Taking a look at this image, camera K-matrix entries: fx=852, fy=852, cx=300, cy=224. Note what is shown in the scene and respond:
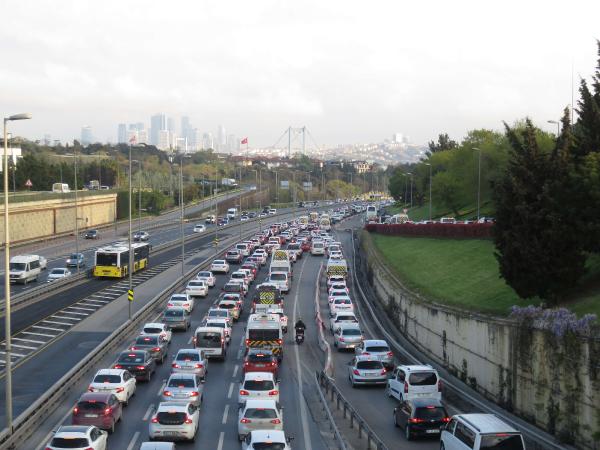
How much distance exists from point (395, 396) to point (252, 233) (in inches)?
3239

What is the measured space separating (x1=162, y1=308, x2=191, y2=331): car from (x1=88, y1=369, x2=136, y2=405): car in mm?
15689

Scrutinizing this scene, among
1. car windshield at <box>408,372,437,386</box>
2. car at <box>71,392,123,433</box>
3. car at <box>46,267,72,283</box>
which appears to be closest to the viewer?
car at <box>71,392,123,433</box>

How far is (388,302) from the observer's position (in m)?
51.5

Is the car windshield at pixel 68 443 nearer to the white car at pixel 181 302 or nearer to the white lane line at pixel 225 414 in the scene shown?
A: the white lane line at pixel 225 414

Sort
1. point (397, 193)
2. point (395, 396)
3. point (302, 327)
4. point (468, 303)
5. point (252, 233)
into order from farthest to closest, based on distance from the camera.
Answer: point (397, 193), point (252, 233), point (302, 327), point (468, 303), point (395, 396)

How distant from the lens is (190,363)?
106ft

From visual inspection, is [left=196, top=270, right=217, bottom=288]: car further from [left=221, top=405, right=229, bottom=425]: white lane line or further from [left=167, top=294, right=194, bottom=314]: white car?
[left=221, top=405, right=229, bottom=425]: white lane line

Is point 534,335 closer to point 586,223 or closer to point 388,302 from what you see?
point 586,223

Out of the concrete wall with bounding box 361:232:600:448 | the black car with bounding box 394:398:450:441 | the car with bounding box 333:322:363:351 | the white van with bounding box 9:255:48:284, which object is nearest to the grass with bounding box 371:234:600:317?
the concrete wall with bounding box 361:232:600:448

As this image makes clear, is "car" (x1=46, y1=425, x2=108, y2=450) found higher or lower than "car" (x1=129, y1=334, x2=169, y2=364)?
higher

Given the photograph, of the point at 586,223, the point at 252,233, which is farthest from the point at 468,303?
the point at 252,233

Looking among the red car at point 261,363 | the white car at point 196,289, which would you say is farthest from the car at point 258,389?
the white car at point 196,289

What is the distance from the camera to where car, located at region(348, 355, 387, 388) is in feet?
107

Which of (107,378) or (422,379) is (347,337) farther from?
(107,378)
